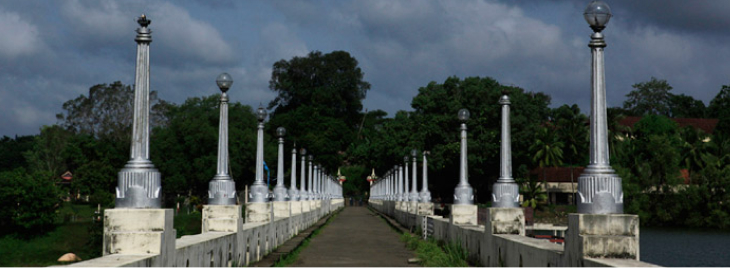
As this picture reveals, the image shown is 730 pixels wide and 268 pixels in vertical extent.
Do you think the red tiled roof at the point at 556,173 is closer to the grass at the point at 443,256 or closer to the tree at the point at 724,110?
the tree at the point at 724,110

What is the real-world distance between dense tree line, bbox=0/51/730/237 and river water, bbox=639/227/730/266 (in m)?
4.91

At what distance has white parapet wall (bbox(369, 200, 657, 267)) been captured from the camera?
10039 mm

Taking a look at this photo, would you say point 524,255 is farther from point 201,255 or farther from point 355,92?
point 355,92

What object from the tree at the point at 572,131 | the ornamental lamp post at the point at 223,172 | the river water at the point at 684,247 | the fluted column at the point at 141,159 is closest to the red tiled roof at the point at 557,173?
the tree at the point at 572,131

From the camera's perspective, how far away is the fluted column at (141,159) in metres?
10.8

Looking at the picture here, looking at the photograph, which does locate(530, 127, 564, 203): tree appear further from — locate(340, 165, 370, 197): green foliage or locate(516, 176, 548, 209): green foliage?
locate(340, 165, 370, 197): green foliage

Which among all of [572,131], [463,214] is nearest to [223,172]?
[463,214]

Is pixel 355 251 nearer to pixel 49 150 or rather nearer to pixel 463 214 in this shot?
pixel 463 214

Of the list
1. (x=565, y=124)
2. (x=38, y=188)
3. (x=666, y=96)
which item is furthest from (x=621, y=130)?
(x=38, y=188)

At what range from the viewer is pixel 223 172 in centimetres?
1803

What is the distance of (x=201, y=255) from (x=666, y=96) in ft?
392

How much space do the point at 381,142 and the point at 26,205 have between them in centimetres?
3604

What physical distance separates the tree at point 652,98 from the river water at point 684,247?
2118 inches

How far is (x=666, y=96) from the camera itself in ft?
400
